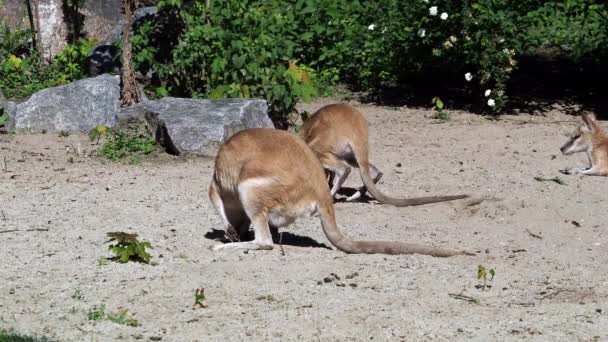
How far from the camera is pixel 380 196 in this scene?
896 cm

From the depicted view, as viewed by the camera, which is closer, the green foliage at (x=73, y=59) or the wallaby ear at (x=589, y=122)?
the wallaby ear at (x=589, y=122)

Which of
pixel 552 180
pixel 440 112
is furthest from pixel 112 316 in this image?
pixel 440 112

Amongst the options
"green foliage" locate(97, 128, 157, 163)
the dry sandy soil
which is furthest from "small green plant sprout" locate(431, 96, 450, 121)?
"green foliage" locate(97, 128, 157, 163)

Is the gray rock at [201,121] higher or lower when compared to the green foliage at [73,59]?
lower

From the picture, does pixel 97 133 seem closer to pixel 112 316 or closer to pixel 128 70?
pixel 128 70

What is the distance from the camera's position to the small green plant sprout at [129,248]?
697 cm

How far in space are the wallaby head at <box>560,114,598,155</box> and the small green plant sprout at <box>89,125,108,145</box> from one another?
482cm

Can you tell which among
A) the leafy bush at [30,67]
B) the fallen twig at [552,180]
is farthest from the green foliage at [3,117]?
the fallen twig at [552,180]

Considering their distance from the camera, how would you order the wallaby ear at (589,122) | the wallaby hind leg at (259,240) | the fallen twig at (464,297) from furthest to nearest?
the wallaby ear at (589,122)
the wallaby hind leg at (259,240)
the fallen twig at (464,297)

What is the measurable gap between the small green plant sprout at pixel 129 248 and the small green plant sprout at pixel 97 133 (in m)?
4.12

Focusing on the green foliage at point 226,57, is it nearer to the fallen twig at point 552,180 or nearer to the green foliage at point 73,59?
the green foliage at point 73,59

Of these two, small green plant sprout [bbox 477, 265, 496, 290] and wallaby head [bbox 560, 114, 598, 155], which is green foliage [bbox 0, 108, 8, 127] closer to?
wallaby head [bbox 560, 114, 598, 155]

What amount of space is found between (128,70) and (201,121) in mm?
1636

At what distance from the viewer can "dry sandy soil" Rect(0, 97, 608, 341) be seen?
596cm
